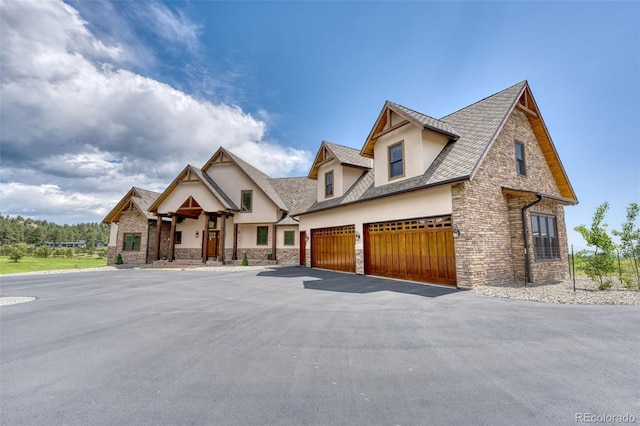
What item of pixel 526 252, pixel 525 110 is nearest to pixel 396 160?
pixel 525 110

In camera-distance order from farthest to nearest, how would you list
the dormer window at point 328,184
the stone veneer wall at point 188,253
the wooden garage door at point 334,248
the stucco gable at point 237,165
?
1. the stone veneer wall at point 188,253
2. the stucco gable at point 237,165
3. the dormer window at point 328,184
4. the wooden garage door at point 334,248

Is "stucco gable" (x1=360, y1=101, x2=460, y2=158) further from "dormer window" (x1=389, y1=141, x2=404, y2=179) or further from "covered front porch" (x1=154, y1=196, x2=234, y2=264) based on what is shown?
"covered front porch" (x1=154, y1=196, x2=234, y2=264)

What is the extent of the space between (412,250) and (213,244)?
17733 millimetres

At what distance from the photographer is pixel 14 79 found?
10.2 metres

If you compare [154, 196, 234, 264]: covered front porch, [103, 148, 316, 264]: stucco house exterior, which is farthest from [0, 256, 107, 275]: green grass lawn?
[154, 196, 234, 264]: covered front porch

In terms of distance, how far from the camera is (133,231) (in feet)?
78.0

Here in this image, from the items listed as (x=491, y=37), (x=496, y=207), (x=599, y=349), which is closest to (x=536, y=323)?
(x=599, y=349)

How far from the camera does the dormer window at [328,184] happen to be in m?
17.1

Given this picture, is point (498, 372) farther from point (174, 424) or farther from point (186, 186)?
point (186, 186)

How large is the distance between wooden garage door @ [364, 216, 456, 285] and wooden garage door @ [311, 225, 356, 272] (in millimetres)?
1271

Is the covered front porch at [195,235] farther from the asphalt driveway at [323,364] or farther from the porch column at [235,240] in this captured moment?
the asphalt driveway at [323,364]

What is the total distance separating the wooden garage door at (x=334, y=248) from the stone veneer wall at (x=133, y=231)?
15.6 m

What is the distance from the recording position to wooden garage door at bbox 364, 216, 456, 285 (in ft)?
31.9

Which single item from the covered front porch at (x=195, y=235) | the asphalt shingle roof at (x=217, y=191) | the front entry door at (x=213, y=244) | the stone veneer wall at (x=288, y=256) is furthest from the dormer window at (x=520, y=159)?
the front entry door at (x=213, y=244)
